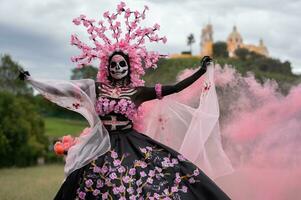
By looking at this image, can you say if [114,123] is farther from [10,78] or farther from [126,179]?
[10,78]

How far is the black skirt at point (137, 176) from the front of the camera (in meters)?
5.52

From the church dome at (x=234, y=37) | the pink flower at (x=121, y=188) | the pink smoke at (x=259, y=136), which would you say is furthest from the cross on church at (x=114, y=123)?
the church dome at (x=234, y=37)

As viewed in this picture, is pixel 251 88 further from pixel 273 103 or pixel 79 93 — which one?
pixel 79 93

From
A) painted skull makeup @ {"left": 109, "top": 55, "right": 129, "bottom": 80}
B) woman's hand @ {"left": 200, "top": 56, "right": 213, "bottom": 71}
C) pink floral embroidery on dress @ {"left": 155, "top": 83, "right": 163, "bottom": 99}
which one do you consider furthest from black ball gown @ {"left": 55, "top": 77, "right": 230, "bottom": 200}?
woman's hand @ {"left": 200, "top": 56, "right": 213, "bottom": 71}

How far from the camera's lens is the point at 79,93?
6.07 m

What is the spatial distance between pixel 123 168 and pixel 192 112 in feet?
4.53

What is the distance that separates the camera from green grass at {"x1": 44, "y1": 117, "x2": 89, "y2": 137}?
1505 inches

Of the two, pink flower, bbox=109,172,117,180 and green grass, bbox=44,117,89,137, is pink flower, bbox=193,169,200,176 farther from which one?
green grass, bbox=44,117,89,137

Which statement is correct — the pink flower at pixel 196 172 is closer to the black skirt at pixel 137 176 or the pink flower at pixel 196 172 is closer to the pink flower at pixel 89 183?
the black skirt at pixel 137 176

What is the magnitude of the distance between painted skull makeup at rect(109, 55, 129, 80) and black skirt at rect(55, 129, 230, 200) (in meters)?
0.61

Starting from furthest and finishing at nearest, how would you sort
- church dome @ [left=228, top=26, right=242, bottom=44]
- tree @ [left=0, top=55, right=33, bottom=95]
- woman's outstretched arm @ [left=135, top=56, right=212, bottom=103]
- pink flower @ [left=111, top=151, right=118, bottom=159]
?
church dome @ [left=228, top=26, right=242, bottom=44] → tree @ [left=0, top=55, right=33, bottom=95] → woman's outstretched arm @ [left=135, top=56, right=212, bottom=103] → pink flower @ [left=111, top=151, right=118, bottom=159]

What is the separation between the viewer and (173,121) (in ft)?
22.4

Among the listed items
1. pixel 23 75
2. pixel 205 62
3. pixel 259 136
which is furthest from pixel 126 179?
pixel 259 136

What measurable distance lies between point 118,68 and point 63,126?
119ft
